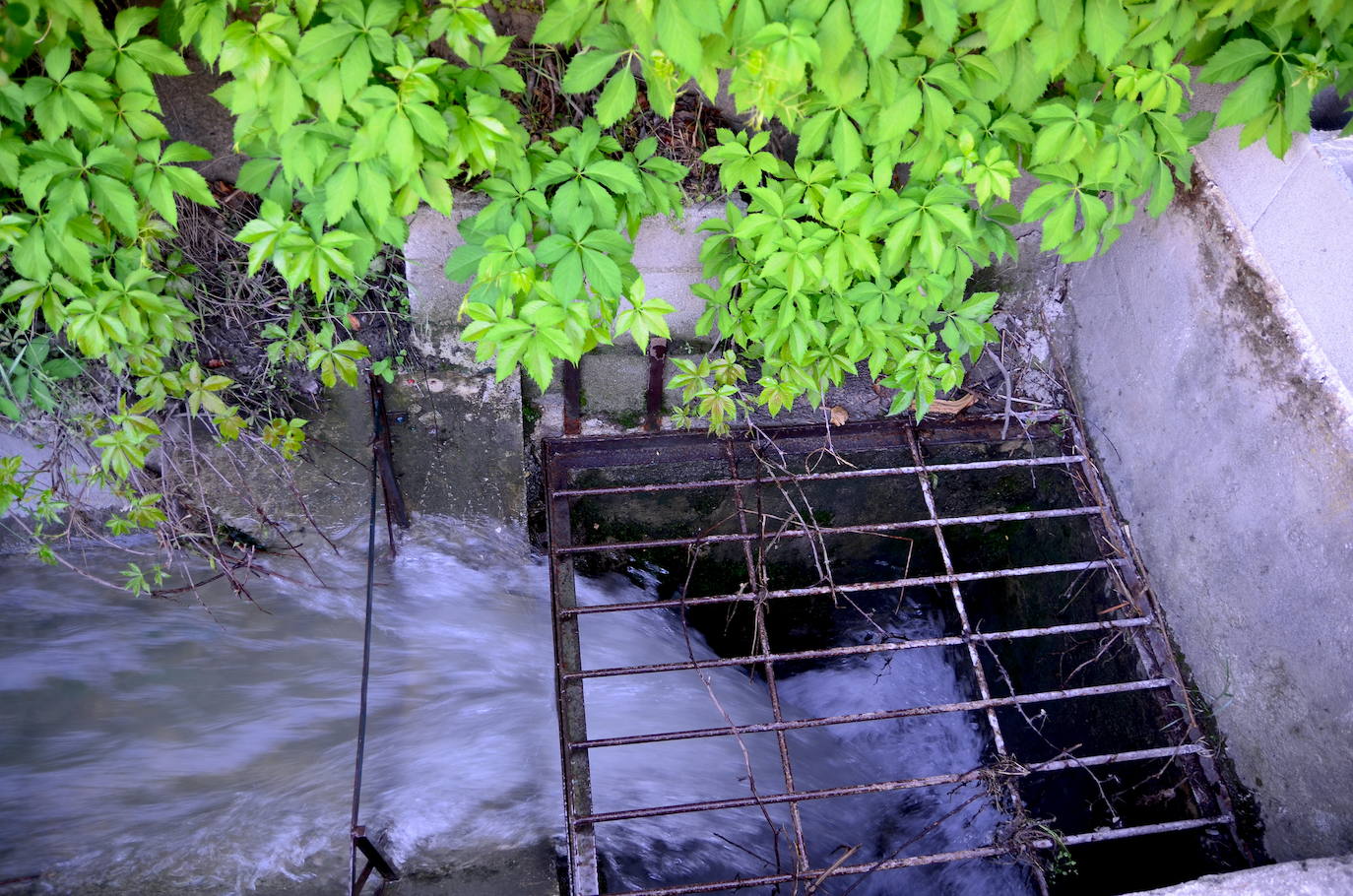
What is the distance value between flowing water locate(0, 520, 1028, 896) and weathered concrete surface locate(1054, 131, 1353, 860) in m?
1.15

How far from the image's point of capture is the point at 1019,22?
1747 mm

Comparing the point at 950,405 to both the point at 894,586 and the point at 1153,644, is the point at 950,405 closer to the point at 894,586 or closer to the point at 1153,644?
the point at 894,586

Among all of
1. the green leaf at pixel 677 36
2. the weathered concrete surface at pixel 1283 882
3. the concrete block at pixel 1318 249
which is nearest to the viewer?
the green leaf at pixel 677 36

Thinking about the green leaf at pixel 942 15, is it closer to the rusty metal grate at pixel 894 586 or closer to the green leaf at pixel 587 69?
the green leaf at pixel 587 69

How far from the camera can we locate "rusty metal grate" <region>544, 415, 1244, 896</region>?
2.53 meters

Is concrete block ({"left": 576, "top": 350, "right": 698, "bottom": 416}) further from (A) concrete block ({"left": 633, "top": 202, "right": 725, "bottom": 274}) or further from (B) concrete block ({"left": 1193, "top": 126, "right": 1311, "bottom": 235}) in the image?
(B) concrete block ({"left": 1193, "top": 126, "right": 1311, "bottom": 235})

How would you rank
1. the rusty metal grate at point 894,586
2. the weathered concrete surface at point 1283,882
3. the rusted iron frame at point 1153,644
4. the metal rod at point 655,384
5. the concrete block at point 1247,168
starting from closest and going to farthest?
1. the weathered concrete surface at point 1283,882
2. the concrete block at point 1247,168
3. the rusty metal grate at point 894,586
4. the rusted iron frame at point 1153,644
5. the metal rod at point 655,384

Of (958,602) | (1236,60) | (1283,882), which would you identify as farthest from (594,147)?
(1283,882)

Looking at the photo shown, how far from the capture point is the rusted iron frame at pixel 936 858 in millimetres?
2312

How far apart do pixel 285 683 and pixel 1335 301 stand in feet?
11.9

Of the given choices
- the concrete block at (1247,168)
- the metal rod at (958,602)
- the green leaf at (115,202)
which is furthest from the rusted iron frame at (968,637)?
the green leaf at (115,202)

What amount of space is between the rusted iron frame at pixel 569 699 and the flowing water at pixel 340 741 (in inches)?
10.2

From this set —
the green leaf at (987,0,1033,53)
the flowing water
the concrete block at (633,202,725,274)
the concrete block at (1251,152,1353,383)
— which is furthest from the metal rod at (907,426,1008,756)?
the green leaf at (987,0,1033,53)

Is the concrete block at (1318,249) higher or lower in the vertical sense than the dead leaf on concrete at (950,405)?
lower
